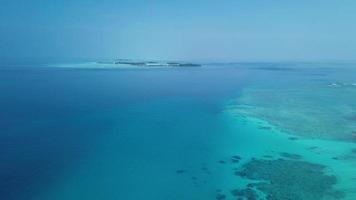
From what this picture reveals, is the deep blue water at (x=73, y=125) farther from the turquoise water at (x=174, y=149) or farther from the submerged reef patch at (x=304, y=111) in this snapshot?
the submerged reef patch at (x=304, y=111)

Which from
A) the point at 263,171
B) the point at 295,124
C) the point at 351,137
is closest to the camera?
the point at 263,171

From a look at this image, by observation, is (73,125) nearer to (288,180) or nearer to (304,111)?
(288,180)

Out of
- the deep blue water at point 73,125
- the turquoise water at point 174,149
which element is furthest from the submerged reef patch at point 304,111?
the deep blue water at point 73,125

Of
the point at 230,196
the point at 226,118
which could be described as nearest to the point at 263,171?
the point at 230,196

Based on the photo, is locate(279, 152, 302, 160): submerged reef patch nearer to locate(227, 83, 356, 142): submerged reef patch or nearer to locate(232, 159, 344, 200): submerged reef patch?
locate(232, 159, 344, 200): submerged reef patch

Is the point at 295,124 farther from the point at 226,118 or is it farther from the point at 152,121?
the point at 152,121

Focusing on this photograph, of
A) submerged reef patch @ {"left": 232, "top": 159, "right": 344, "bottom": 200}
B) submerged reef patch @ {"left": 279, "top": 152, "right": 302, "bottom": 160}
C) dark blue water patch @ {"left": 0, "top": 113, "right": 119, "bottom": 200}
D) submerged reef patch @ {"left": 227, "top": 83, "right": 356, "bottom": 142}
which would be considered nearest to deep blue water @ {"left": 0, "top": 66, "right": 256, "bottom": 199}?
dark blue water patch @ {"left": 0, "top": 113, "right": 119, "bottom": 200}
